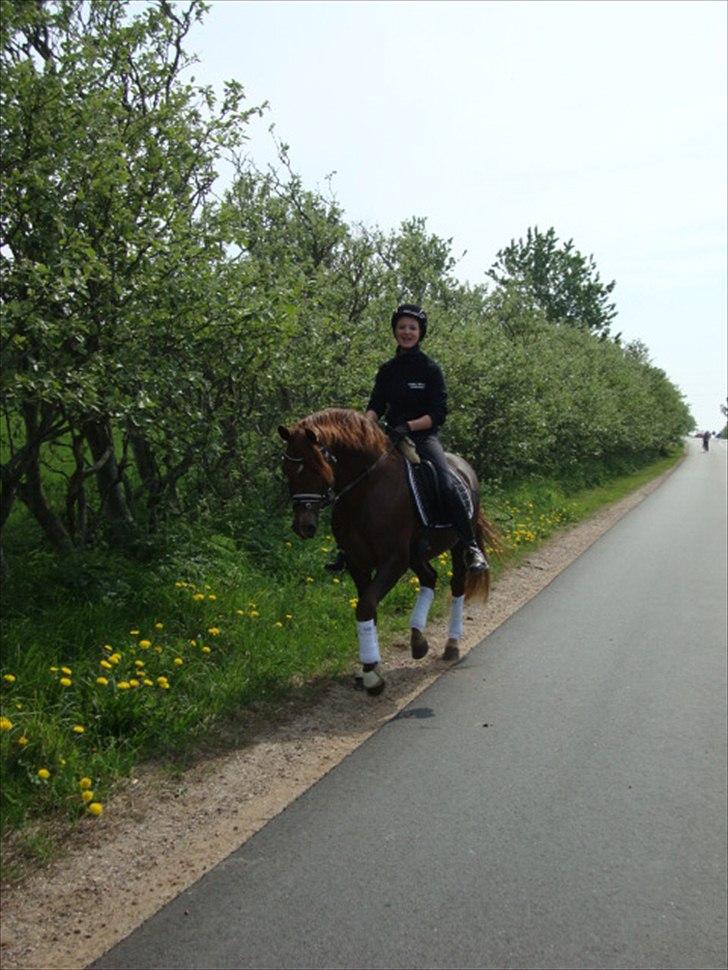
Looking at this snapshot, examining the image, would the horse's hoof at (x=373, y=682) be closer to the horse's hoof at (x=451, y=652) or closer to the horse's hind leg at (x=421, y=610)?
the horse's hind leg at (x=421, y=610)

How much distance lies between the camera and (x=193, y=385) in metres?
6.59

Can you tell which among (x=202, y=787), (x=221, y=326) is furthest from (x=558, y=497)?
(x=202, y=787)

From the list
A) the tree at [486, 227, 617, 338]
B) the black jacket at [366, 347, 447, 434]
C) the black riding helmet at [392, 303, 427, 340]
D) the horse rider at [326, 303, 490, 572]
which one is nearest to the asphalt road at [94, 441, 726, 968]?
the horse rider at [326, 303, 490, 572]

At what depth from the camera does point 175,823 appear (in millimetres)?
4312

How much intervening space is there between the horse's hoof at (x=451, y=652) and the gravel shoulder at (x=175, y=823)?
1.31 feet

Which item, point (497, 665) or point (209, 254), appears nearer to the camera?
point (209, 254)

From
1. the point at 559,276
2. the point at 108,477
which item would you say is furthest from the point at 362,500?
the point at 559,276

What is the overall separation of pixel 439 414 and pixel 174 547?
2852mm

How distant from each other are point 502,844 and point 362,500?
286 cm

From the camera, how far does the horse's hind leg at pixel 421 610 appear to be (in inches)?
275

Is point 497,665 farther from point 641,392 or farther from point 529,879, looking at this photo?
point 641,392

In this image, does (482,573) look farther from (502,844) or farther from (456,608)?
(502,844)

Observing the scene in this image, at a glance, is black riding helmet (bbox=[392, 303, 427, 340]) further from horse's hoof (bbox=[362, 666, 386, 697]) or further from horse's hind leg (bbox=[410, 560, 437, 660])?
horse's hoof (bbox=[362, 666, 386, 697])

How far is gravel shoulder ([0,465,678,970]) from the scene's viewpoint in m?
3.41
